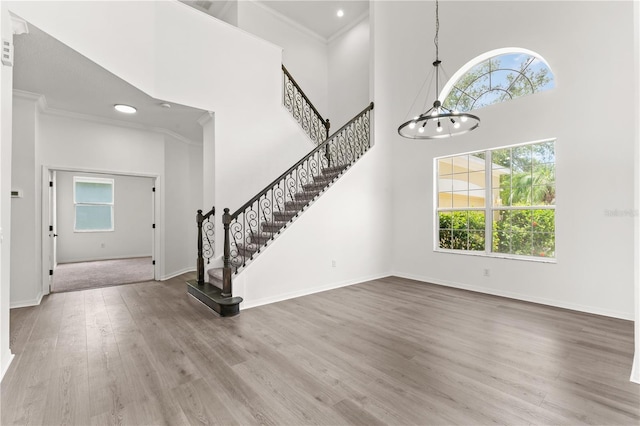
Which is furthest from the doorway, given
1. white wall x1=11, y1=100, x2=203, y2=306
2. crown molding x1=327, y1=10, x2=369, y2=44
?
crown molding x1=327, y1=10, x2=369, y2=44

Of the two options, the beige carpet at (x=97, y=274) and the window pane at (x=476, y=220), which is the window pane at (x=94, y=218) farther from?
the window pane at (x=476, y=220)

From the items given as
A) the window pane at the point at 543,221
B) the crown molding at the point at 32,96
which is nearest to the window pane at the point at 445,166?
the window pane at the point at 543,221

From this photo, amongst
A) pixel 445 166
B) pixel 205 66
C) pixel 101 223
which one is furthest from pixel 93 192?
pixel 445 166

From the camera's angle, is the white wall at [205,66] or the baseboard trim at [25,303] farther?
the baseboard trim at [25,303]

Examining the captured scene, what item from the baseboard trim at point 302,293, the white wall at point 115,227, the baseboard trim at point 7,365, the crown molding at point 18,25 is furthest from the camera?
the white wall at point 115,227

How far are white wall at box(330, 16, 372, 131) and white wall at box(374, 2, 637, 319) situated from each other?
2059 mm

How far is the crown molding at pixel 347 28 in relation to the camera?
7.31 m

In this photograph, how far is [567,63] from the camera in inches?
156

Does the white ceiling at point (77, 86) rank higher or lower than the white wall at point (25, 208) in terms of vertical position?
higher

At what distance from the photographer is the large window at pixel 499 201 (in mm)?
4285

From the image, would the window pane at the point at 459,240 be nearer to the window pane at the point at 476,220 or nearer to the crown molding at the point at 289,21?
the window pane at the point at 476,220

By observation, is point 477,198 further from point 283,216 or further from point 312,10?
point 312,10

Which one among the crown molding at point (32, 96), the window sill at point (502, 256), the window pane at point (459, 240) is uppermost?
the crown molding at point (32, 96)

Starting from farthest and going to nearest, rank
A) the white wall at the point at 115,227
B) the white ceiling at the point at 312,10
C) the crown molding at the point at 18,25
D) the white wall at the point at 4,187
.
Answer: the white wall at the point at 115,227
the white ceiling at the point at 312,10
the crown molding at the point at 18,25
the white wall at the point at 4,187
